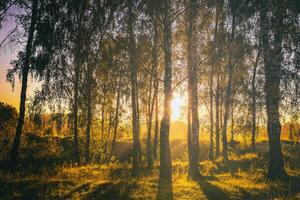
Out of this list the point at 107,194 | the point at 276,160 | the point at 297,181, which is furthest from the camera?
the point at 276,160

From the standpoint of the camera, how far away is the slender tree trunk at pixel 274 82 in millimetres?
12828

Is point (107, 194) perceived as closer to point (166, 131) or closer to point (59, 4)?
point (166, 131)

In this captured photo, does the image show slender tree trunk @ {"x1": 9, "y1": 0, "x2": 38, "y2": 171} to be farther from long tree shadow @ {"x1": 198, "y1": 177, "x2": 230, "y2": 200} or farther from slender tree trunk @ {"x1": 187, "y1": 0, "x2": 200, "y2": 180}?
long tree shadow @ {"x1": 198, "y1": 177, "x2": 230, "y2": 200}

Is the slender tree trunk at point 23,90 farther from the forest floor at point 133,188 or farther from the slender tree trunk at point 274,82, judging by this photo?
the slender tree trunk at point 274,82

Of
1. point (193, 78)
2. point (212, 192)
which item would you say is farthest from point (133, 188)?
point (193, 78)

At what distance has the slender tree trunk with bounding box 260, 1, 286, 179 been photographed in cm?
1283

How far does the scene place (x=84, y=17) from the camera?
791 inches

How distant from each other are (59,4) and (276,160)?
13.1m

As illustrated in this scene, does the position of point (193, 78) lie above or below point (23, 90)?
above

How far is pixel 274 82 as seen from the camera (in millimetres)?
13742

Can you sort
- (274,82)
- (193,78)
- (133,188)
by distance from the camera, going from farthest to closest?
(193,78) < (274,82) < (133,188)

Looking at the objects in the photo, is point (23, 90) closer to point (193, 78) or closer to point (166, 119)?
point (166, 119)

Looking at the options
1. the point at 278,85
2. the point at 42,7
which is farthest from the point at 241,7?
the point at 42,7

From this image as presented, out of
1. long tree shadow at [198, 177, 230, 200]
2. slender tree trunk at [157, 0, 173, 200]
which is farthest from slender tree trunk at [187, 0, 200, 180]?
long tree shadow at [198, 177, 230, 200]
